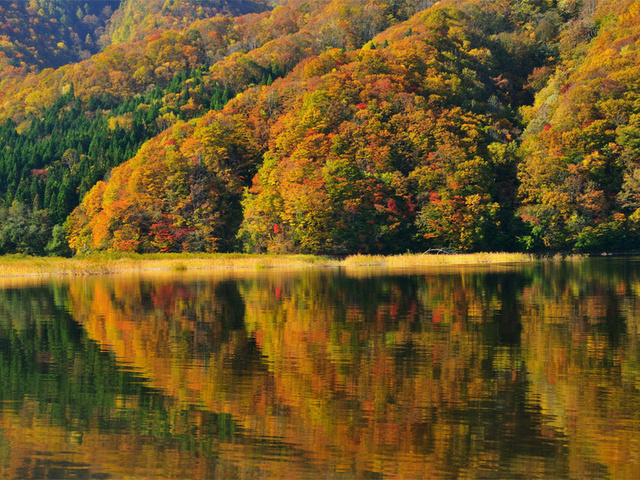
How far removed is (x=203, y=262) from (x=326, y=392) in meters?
69.7

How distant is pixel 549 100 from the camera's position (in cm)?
12656

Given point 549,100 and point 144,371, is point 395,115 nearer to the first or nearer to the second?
point 549,100

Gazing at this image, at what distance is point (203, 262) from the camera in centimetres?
8619

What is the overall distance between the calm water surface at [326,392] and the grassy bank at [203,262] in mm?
45362

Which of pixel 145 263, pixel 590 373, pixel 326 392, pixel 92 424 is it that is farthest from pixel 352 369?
pixel 145 263

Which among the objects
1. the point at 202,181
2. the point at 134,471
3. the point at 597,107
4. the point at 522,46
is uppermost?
the point at 522,46

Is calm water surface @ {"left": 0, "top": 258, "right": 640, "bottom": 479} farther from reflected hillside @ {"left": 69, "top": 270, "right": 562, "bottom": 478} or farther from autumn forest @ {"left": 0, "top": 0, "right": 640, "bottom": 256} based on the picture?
autumn forest @ {"left": 0, "top": 0, "right": 640, "bottom": 256}

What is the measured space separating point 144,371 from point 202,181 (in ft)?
308

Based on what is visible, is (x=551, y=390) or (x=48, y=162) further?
(x=48, y=162)

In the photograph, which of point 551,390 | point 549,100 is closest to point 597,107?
point 549,100

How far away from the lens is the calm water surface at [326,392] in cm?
1298

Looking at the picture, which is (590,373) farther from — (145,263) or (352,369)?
(145,263)

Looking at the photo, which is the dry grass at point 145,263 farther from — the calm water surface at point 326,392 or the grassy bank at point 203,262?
the calm water surface at point 326,392

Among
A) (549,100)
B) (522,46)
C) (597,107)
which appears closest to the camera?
(597,107)
